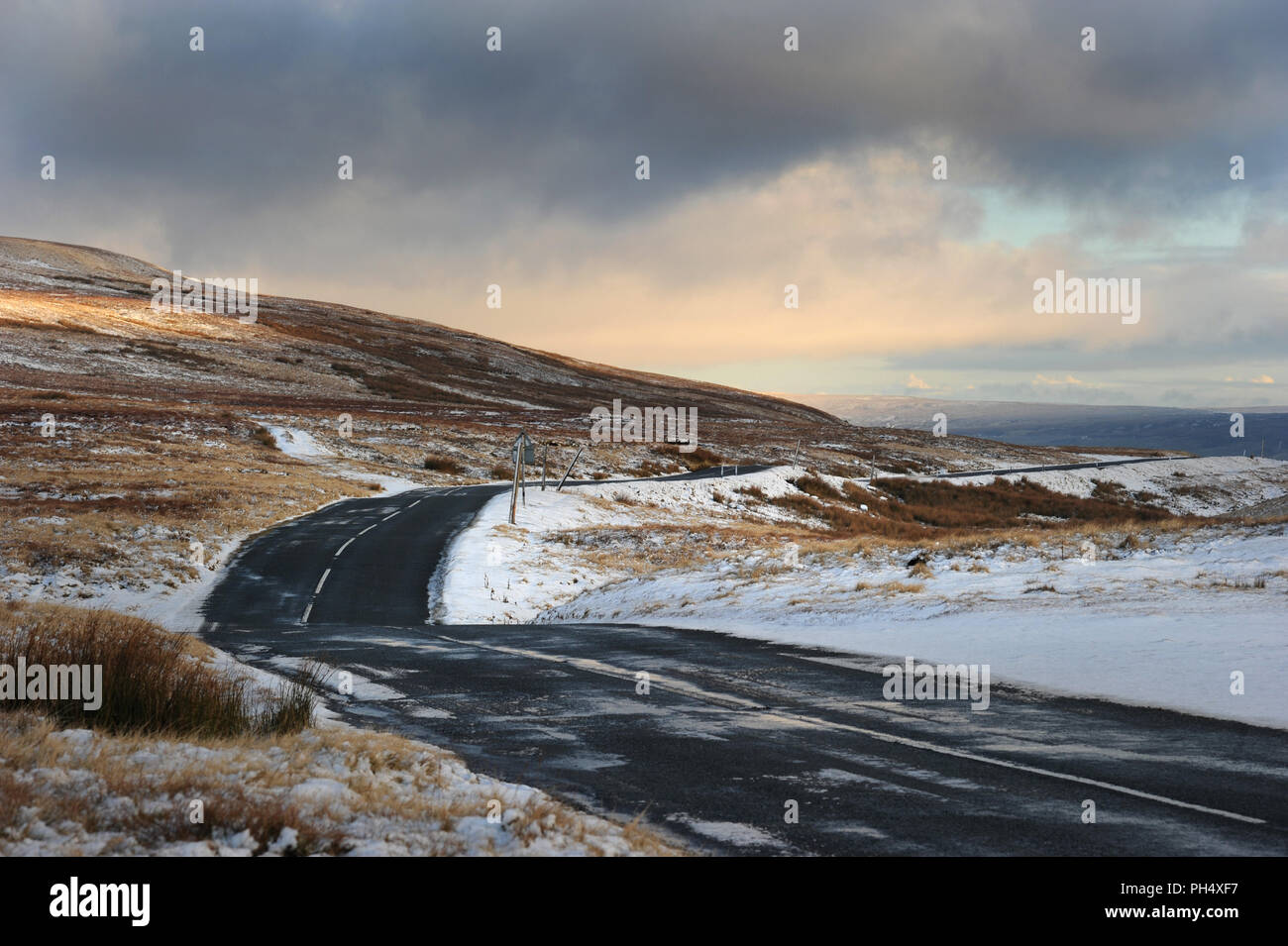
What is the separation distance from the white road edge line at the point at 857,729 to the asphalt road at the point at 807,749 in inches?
1.1

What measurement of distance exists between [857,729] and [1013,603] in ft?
23.7

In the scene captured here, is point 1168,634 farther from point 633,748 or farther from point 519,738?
point 519,738

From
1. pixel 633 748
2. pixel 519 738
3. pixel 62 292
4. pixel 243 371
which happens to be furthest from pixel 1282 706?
pixel 62 292

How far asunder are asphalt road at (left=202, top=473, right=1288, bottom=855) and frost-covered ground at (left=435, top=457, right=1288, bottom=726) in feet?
3.87

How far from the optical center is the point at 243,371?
98188 millimetres

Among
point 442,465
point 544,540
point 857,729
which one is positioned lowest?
point 857,729

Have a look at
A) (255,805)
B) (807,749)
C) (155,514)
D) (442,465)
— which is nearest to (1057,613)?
(807,749)

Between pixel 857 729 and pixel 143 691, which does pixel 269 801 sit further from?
pixel 857 729

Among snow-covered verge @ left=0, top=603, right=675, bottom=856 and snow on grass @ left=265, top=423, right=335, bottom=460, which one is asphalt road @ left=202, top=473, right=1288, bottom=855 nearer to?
snow-covered verge @ left=0, top=603, right=675, bottom=856

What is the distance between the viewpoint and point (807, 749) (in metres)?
7.84

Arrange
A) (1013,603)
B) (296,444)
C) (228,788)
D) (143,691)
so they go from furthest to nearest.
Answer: (296,444), (1013,603), (143,691), (228,788)

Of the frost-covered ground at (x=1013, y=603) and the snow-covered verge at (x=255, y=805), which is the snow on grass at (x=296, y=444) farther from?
the snow-covered verge at (x=255, y=805)

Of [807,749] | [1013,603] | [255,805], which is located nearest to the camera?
[255,805]
